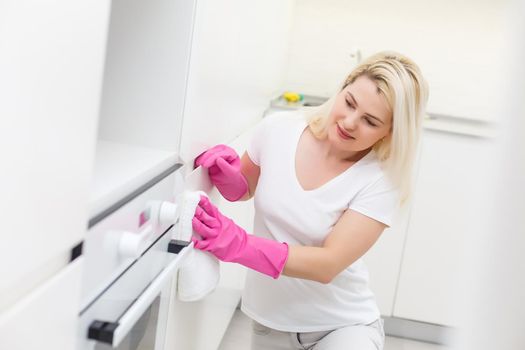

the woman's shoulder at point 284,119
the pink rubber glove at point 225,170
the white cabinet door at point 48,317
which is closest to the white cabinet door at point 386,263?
the woman's shoulder at point 284,119

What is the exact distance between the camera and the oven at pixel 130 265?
2.45 feet

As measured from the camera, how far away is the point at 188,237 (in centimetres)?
112

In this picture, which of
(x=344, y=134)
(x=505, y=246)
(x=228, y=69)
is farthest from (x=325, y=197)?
(x=505, y=246)

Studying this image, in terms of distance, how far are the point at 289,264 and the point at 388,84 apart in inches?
17.5

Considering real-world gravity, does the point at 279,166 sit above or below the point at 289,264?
above

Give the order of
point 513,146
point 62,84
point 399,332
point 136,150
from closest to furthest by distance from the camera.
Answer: point 513,146 → point 62,84 → point 136,150 → point 399,332

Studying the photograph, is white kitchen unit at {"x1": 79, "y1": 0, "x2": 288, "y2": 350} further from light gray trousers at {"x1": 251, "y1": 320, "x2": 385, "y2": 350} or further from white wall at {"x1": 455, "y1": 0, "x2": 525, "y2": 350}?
white wall at {"x1": 455, "y1": 0, "x2": 525, "y2": 350}

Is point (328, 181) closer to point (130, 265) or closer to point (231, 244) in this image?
point (231, 244)

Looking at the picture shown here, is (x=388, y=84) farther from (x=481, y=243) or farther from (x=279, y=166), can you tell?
(x=481, y=243)

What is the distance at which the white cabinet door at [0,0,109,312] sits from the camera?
1.60 ft

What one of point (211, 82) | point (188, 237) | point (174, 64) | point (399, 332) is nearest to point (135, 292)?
point (188, 237)

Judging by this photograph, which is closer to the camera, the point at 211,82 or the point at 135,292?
the point at 135,292

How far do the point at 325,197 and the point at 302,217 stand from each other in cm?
7

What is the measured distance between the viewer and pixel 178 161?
1.12 metres
